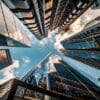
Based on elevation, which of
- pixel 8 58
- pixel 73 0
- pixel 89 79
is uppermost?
pixel 73 0

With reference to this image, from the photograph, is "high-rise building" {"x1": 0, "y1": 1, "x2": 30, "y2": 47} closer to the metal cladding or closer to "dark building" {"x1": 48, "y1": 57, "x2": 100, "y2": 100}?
the metal cladding

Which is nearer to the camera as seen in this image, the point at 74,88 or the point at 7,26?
the point at 7,26

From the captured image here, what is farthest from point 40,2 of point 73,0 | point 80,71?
point 80,71

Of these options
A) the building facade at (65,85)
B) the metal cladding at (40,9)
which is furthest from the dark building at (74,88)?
the metal cladding at (40,9)

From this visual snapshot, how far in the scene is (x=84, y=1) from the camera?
36.3 meters

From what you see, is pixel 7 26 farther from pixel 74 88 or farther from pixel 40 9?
pixel 74 88

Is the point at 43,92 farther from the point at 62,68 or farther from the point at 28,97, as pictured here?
the point at 62,68

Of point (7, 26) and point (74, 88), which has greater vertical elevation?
point (7, 26)

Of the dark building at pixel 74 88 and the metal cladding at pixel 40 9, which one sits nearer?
the metal cladding at pixel 40 9

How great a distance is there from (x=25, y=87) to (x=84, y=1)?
92.3 feet

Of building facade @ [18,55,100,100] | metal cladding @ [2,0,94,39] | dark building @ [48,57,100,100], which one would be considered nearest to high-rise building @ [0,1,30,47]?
metal cladding @ [2,0,94,39]

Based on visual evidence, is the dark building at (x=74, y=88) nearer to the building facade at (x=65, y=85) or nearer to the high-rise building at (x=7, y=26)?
the building facade at (x=65, y=85)

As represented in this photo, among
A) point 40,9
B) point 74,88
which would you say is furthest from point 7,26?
point 74,88

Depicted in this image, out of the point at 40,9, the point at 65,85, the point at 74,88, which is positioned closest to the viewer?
the point at 40,9
